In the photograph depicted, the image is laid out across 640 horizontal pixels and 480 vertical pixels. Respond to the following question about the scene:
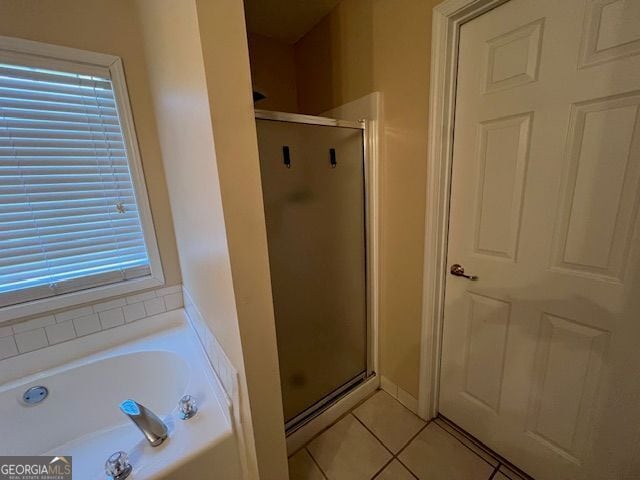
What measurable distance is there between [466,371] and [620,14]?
1435mm

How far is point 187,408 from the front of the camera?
36.0 inches

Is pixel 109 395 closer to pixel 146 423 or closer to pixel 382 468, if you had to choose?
pixel 146 423

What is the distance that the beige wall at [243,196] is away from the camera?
61cm

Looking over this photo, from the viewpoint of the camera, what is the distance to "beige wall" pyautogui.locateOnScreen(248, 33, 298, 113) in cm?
175

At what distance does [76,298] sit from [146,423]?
33.5 inches

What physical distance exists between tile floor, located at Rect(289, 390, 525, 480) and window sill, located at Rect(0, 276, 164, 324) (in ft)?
4.06

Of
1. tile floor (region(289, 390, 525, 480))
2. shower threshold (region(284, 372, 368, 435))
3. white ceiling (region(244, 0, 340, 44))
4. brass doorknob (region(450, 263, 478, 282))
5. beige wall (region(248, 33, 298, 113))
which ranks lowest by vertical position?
tile floor (region(289, 390, 525, 480))

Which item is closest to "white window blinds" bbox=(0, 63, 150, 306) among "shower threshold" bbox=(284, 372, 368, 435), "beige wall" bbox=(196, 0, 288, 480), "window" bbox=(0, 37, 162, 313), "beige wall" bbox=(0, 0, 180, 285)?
"window" bbox=(0, 37, 162, 313)

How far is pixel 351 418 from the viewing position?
1.49 m

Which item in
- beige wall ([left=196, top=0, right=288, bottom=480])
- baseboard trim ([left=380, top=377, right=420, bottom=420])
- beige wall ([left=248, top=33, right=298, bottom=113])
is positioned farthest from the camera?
beige wall ([left=248, top=33, right=298, bottom=113])

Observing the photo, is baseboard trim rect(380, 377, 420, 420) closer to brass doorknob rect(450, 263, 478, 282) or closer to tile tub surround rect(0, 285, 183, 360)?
brass doorknob rect(450, 263, 478, 282)

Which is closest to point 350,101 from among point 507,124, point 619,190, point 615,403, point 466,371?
point 507,124

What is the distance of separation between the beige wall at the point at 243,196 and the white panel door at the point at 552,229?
94 centimetres

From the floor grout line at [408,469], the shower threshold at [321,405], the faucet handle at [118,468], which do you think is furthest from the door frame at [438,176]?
the faucet handle at [118,468]
